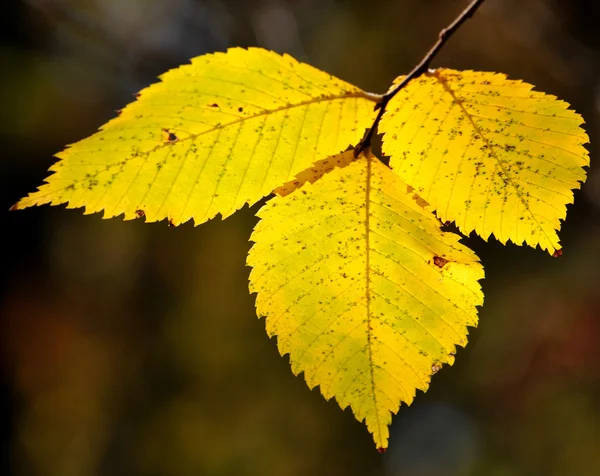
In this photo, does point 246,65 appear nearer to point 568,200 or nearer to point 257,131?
point 257,131

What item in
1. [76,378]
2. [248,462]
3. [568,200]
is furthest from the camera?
[76,378]

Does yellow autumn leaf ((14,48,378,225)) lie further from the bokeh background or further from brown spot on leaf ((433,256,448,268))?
the bokeh background

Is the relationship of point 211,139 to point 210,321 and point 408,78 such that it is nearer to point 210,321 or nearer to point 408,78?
point 408,78

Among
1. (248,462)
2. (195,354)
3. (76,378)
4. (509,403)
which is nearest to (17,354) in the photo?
(76,378)

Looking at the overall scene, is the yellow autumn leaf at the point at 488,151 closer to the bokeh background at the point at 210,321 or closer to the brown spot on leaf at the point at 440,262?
the brown spot on leaf at the point at 440,262

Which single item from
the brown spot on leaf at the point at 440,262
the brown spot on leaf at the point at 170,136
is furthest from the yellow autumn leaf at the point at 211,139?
the brown spot on leaf at the point at 440,262

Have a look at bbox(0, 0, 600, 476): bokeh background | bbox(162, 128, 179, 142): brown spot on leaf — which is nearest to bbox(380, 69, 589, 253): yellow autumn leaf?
bbox(162, 128, 179, 142): brown spot on leaf
